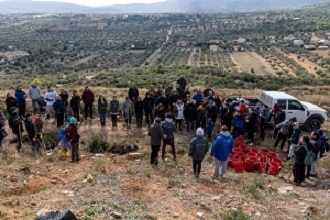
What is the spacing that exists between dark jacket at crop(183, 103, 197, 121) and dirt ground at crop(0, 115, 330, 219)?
9.37 feet

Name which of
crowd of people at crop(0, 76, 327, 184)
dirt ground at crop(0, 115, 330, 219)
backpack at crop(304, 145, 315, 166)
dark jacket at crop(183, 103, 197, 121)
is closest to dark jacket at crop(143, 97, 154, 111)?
crowd of people at crop(0, 76, 327, 184)

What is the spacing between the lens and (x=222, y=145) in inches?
401

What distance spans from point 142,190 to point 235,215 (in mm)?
2301

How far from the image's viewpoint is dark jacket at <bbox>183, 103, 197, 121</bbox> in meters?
14.6

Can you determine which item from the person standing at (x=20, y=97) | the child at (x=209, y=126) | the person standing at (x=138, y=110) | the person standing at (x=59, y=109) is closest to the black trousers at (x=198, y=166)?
the child at (x=209, y=126)

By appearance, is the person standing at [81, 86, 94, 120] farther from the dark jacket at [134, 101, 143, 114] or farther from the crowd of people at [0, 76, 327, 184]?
the dark jacket at [134, 101, 143, 114]

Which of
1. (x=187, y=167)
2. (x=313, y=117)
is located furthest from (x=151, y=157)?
(x=313, y=117)

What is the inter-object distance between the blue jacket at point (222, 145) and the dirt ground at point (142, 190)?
0.67 m

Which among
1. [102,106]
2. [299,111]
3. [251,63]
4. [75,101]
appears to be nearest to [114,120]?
[102,106]

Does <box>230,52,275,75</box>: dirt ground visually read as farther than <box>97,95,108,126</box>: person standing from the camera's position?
Yes

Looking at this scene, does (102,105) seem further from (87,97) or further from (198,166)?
(198,166)

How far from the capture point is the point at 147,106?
49.7ft

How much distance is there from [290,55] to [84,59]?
130 feet

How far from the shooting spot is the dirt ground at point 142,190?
7.96 meters
